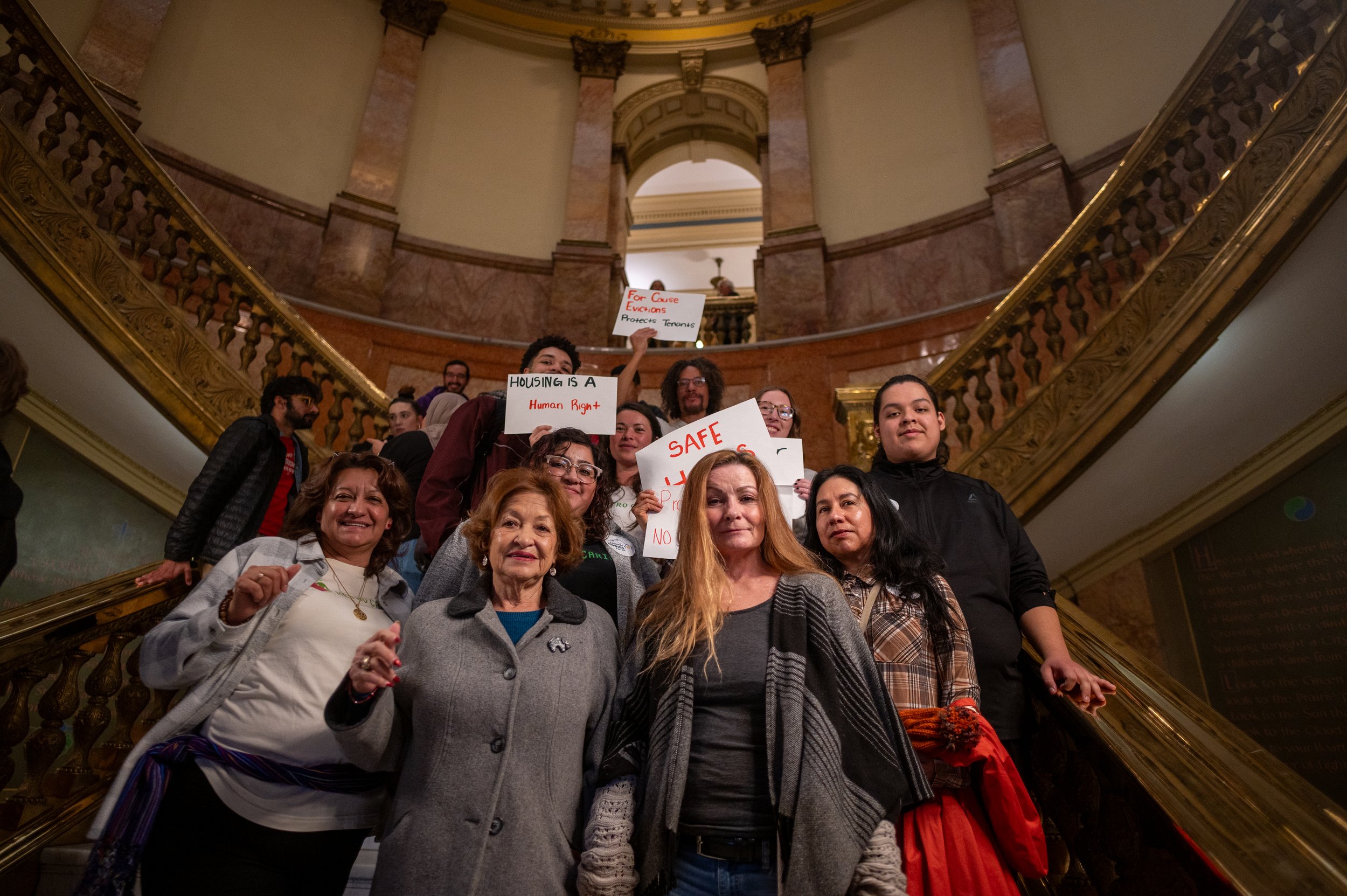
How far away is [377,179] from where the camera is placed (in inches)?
353

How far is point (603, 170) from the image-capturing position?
9.73m

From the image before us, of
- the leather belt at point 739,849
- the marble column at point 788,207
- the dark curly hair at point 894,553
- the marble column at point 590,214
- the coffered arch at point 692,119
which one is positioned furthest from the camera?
the coffered arch at point 692,119

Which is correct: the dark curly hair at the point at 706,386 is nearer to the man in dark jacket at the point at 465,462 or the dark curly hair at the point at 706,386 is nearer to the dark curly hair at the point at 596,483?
the man in dark jacket at the point at 465,462

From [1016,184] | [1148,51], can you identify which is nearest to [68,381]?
[1016,184]

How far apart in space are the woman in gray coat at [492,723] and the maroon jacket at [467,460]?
818 millimetres

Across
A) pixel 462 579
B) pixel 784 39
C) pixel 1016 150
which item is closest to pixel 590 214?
pixel 784 39

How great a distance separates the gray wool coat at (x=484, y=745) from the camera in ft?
4.81

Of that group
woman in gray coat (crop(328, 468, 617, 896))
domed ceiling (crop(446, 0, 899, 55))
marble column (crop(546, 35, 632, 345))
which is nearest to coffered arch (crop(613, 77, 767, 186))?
marble column (crop(546, 35, 632, 345))

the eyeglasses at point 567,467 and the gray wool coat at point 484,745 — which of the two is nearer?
the gray wool coat at point 484,745

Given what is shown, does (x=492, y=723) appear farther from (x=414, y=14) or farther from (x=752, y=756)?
(x=414, y=14)

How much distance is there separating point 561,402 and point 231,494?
4.19 ft

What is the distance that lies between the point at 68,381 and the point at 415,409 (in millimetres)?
1874

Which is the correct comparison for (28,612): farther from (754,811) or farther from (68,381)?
(68,381)

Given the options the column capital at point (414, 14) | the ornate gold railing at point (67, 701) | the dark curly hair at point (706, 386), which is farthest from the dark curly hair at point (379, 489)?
the column capital at point (414, 14)
